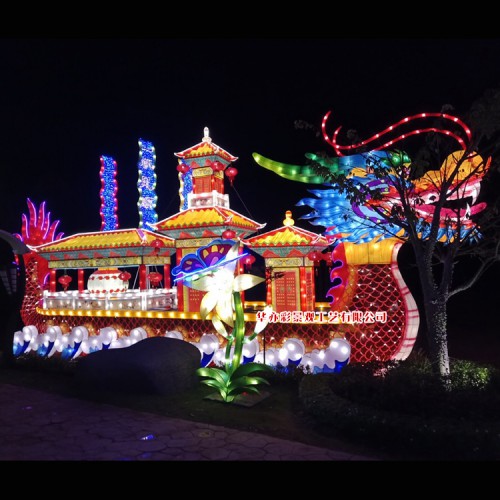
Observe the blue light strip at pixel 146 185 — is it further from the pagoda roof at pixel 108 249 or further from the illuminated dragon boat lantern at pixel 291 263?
the illuminated dragon boat lantern at pixel 291 263

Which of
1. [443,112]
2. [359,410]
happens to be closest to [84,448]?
[359,410]

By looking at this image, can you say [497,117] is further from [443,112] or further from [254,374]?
[254,374]

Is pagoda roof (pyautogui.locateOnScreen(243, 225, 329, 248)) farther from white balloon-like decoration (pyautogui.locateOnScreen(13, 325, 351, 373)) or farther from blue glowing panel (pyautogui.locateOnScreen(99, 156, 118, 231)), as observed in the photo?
blue glowing panel (pyautogui.locateOnScreen(99, 156, 118, 231))

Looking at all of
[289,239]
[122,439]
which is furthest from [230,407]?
[289,239]

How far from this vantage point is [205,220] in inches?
437

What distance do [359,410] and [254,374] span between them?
11.6 feet

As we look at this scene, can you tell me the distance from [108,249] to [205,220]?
11.7 feet

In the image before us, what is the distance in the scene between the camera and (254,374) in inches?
363

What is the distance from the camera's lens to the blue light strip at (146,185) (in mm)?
13438

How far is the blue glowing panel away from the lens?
14180 mm

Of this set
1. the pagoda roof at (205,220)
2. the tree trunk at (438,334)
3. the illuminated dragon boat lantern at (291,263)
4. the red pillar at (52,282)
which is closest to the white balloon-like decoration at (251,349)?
the illuminated dragon boat lantern at (291,263)

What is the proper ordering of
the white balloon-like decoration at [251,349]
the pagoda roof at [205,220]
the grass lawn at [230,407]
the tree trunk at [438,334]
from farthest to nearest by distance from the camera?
1. the pagoda roof at [205,220]
2. the white balloon-like decoration at [251,349]
3. the tree trunk at [438,334]
4. the grass lawn at [230,407]

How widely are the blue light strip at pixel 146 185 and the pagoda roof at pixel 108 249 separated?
852mm

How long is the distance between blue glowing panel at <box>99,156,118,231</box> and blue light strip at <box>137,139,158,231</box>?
1262 millimetres
